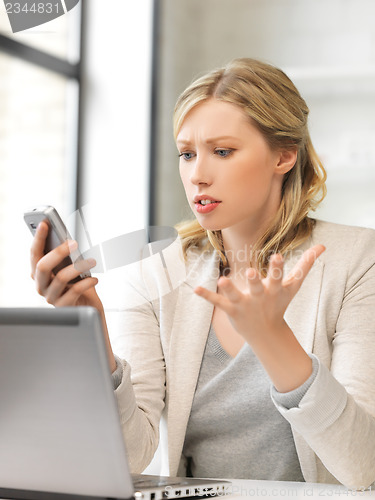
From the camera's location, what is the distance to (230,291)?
0.85 metres

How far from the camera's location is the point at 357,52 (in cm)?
312

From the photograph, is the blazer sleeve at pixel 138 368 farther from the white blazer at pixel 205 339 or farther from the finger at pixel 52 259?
the finger at pixel 52 259

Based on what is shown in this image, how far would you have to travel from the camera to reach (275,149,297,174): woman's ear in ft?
4.83

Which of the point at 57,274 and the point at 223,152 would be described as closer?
the point at 57,274

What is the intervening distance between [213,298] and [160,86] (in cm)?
258

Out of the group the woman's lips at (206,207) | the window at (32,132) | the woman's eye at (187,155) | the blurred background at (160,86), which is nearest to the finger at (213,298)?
the woman's lips at (206,207)

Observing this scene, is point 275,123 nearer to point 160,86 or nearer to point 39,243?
point 39,243

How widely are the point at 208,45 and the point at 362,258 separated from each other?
2.23 m

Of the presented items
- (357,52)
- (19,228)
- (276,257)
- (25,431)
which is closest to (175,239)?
(276,257)

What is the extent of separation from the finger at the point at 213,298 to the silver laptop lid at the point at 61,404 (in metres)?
0.17

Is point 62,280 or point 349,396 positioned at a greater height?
point 62,280

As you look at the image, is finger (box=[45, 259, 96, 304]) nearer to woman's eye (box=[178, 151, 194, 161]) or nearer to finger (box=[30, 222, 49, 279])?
finger (box=[30, 222, 49, 279])

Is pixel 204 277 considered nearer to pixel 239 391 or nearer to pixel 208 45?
pixel 239 391

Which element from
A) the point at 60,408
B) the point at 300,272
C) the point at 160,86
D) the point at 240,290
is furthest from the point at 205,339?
the point at 160,86
